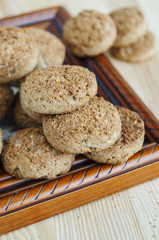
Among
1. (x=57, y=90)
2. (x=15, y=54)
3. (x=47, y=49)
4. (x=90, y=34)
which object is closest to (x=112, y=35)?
(x=90, y=34)

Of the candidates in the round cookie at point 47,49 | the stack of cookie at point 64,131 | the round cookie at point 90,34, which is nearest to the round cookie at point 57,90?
the stack of cookie at point 64,131

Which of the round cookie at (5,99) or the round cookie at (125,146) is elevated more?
the round cookie at (5,99)

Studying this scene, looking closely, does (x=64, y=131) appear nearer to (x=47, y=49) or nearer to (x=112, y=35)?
(x=47, y=49)

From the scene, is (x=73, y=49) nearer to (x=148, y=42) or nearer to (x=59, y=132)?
(x=148, y=42)

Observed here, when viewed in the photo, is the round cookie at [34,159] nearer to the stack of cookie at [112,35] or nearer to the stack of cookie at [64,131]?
the stack of cookie at [64,131]

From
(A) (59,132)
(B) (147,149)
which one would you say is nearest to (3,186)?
(A) (59,132)

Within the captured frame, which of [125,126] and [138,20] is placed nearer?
[125,126]
